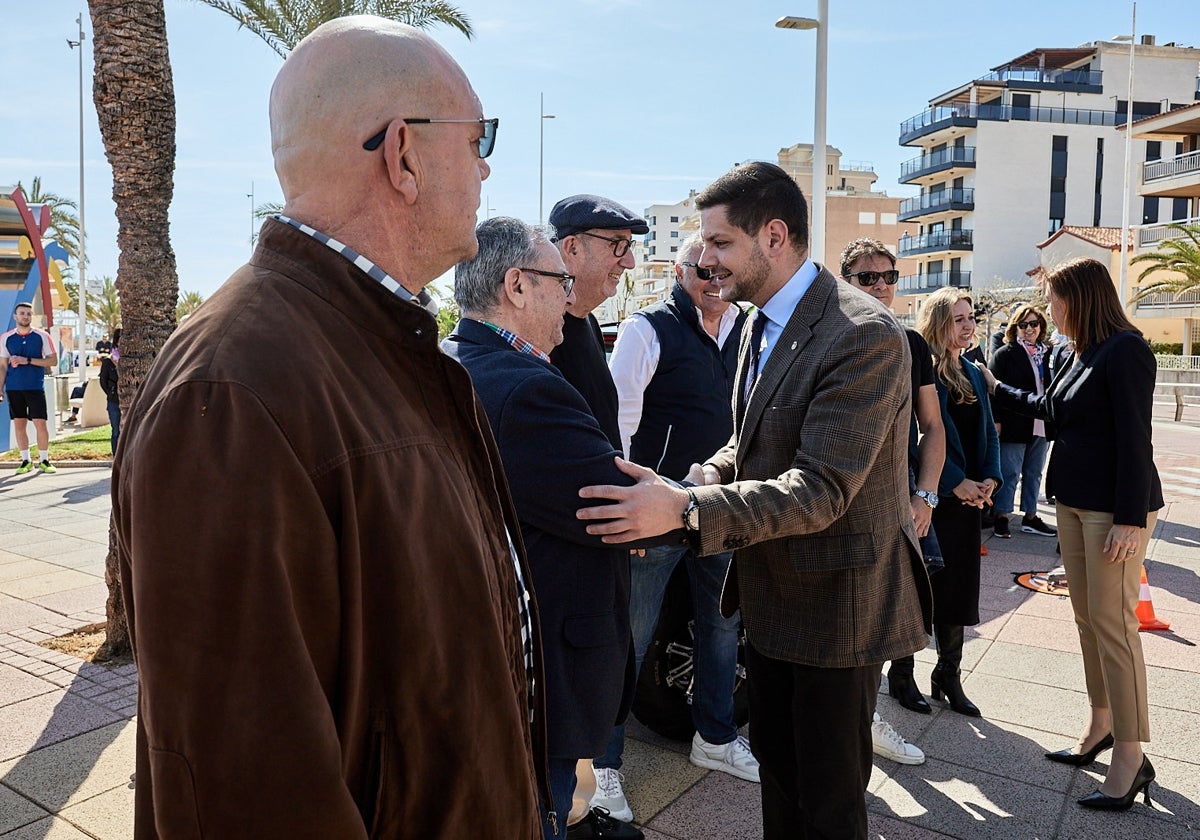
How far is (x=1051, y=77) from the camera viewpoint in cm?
6850

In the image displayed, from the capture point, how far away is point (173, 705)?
3.63ft

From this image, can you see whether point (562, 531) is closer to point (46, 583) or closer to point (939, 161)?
point (46, 583)

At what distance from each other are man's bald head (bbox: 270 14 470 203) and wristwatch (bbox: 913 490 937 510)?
3347 millimetres

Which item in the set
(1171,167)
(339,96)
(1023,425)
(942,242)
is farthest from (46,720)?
(942,242)

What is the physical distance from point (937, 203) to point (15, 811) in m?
71.5

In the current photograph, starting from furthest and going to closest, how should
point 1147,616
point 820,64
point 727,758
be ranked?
1. point 820,64
2. point 1147,616
3. point 727,758

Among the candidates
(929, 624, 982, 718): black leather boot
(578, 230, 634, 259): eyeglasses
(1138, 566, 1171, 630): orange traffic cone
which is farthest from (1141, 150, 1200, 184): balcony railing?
(578, 230, 634, 259): eyeglasses

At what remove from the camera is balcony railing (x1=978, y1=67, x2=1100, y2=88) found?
2675 inches

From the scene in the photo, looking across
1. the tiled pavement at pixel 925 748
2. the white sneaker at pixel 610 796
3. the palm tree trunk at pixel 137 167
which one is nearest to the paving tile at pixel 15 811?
the tiled pavement at pixel 925 748

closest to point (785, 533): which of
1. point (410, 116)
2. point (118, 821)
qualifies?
point (410, 116)

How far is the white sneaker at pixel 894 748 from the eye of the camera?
4000 millimetres

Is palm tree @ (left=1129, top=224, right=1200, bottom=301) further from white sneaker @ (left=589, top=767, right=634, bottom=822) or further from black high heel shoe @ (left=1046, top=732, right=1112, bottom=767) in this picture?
white sneaker @ (left=589, top=767, right=634, bottom=822)

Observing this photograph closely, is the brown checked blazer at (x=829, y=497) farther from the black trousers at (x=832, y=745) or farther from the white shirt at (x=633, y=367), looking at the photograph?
the white shirt at (x=633, y=367)

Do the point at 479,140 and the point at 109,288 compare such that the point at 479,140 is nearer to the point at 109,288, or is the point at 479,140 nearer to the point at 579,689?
the point at 579,689
